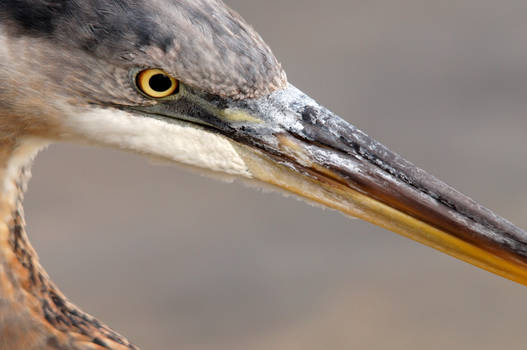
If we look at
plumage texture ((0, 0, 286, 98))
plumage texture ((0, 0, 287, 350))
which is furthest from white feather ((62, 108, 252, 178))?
plumage texture ((0, 0, 286, 98))

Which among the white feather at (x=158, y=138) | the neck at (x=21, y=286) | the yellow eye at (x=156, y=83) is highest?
the yellow eye at (x=156, y=83)

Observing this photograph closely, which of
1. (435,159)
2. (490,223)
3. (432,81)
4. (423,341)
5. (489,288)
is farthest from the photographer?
(432,81)

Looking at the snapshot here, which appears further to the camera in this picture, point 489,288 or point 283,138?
point 489,288

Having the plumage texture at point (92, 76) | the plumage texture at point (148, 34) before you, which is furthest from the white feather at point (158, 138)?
the plumage texture at point (148, 34)

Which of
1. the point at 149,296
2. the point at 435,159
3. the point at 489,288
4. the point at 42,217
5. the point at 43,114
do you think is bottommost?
the point at 43,114

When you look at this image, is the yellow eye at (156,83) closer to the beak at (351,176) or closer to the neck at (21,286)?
the beak at (351,176)

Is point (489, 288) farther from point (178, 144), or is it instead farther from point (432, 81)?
point (178, 144)

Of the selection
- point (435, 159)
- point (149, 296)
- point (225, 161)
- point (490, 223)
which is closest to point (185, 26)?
point (225, 161)

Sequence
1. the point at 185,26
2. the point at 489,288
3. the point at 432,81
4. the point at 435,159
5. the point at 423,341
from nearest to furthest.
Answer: the point at 185,26 → the point at 423,341 → the point at 489,288 → the point at 435,159 → the point at 432,81
